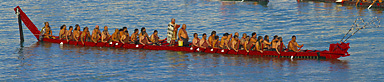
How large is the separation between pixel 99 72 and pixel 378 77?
14751mm

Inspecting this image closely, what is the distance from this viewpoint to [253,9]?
73625 mm

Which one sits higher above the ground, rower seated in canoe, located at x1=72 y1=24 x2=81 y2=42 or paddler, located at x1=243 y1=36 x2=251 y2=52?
rower seated in canoe, located at x1=72 y1=24 x2=81 y2=42

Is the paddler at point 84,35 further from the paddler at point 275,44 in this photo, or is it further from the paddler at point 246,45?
the paddler at point 275,44

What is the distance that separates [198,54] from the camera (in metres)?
37.7

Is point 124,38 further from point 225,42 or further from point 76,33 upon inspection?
point 225,42

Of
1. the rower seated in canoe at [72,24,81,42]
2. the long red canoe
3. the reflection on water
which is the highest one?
the rower seated in canoe at [72,24,81,42]

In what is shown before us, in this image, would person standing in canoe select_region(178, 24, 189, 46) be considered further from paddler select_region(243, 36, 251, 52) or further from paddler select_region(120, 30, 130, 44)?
paddler select_region(243, 36, 251, 52)

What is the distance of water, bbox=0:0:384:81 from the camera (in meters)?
32.2

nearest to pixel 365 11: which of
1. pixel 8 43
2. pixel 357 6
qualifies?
pixel 357 6

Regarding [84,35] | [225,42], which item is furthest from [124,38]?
[225,42]

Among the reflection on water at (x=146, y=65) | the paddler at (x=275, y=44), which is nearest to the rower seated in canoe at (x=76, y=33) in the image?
the reflection on water at (x=146, y=65)

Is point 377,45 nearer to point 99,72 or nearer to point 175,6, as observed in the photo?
point 99,72

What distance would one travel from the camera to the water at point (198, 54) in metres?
32.2

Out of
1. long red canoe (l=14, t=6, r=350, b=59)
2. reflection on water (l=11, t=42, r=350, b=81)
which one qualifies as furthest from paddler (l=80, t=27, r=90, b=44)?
reflection on water (l=11, t=42, r=350, b=81)
